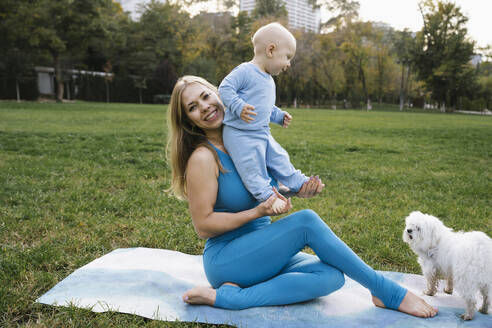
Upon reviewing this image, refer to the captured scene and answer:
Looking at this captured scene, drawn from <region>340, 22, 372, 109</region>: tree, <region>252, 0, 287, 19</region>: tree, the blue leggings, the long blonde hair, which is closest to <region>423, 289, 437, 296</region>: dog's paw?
the blue leggings

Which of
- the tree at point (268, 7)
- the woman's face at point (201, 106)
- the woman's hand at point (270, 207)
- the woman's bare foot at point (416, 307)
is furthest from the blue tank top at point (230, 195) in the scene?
the tree at point (268, 7)

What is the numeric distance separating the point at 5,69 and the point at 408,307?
35.8 meters

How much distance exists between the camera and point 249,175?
2.48 m

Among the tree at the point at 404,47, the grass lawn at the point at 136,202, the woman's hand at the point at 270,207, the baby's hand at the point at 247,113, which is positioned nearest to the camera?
the woman's hand at the point at 270,207

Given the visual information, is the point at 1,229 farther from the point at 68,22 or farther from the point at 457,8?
the point at 457,8

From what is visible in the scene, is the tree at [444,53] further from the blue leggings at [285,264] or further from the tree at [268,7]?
→ the blue leggings at [285,264]

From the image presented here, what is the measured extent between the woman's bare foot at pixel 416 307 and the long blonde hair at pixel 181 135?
1.49 metres

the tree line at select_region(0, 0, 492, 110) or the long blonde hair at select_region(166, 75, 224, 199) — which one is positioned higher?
the tree line at select_region(0, 0, 492, 110)

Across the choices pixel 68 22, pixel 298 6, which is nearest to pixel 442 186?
pixel 68 22

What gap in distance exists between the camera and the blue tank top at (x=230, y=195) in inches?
101

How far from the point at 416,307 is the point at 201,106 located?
1929 millimetres

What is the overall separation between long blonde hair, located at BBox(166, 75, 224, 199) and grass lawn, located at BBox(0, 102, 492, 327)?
102 centimetres

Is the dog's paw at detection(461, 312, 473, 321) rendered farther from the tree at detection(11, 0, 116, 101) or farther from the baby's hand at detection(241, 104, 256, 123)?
the tree at detection(11, 0, 116, 101)

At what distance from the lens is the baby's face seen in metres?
2.64
